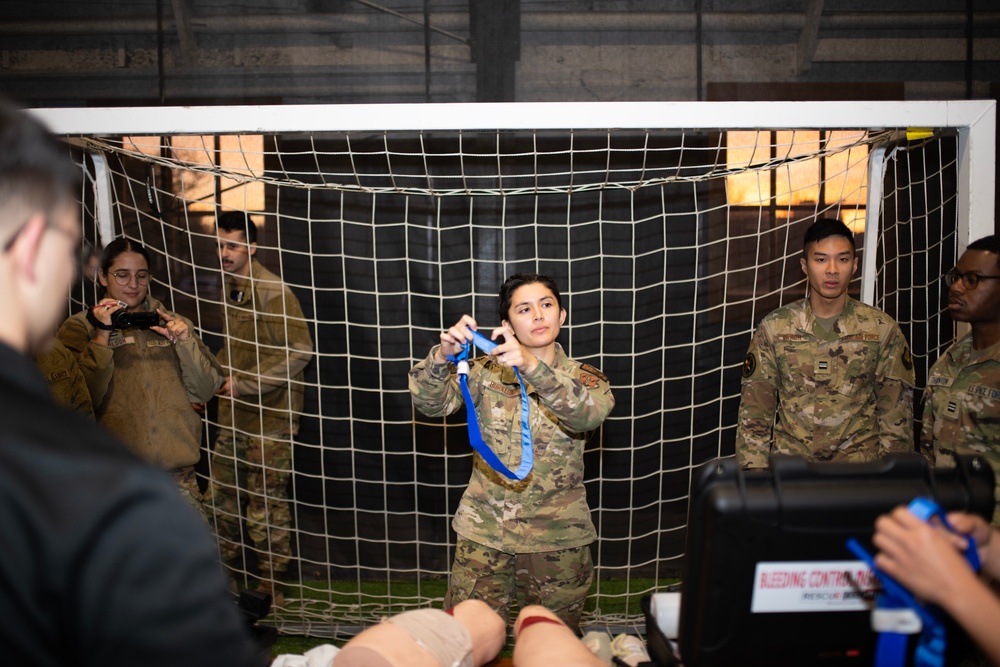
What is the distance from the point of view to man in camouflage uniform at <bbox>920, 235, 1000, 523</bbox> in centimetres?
206

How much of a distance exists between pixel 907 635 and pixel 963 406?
1.50 meters

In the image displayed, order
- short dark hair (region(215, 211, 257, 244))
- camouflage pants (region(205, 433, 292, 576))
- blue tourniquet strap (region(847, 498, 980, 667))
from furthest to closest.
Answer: camouflage pants (region(205, 433, 292, 576)) → short dark hair (region(215, 211, 257, 244)) → blue tourniquet strap (region(847, 498, 980, 667))

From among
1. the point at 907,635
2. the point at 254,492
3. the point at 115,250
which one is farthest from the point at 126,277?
the point at 907,635

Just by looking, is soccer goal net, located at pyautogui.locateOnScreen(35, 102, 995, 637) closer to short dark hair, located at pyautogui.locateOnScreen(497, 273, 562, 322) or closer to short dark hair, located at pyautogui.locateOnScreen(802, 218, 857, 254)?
short dark hair, located at pyautogui.locateOnScreen(802, 218, 857, 254)

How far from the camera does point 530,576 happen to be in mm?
2197

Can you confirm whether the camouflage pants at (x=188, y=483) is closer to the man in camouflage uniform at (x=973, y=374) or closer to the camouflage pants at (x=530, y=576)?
the camouflage pants at (x=530, y=576)

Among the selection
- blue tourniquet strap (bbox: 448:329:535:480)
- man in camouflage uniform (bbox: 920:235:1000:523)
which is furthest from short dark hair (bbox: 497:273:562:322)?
man in camouflage uniform (bbox: 920:235:1000:523)

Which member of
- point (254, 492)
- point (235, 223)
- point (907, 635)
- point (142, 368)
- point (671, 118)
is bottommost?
point (254, 492)

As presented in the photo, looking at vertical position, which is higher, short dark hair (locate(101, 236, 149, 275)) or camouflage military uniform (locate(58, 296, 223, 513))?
short dark hair (locate(101, 236, 149, 275))

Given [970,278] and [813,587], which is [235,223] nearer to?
[970,278]

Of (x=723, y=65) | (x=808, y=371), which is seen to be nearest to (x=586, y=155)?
(x=723, y=65)

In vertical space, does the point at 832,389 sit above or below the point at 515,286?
below

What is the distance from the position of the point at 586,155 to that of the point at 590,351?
86 centimetres

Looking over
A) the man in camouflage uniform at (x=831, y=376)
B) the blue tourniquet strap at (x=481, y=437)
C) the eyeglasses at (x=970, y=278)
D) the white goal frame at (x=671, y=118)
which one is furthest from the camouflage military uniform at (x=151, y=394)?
→ the eyeglasses at (x=970, y=278)
